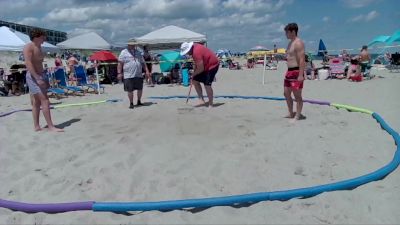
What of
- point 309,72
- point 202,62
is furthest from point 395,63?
point 202,62

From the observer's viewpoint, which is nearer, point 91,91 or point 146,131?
point 146,131

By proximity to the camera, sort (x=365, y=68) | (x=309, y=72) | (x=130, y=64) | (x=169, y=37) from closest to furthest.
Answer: (x=130, y=64), (x=365, y=68), (x=309, y=72), (x=169, y=37)

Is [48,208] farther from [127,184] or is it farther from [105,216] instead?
[127,184]

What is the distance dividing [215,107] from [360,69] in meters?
9.02

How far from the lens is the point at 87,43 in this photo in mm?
19984

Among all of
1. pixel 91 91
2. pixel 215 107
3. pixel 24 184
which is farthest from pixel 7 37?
pixel 24 184

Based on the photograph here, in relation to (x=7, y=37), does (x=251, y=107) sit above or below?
below

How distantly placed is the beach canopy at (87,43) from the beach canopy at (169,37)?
378 cm

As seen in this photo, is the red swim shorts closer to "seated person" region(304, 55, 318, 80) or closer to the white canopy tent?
"seated person" region(304, 55, 318, 80)

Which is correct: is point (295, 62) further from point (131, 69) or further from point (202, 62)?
point (131, 69)

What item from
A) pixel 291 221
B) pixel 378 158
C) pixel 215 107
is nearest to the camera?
pixel 291 221

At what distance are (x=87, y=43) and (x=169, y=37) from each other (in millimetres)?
5362

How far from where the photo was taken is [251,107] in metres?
7.83

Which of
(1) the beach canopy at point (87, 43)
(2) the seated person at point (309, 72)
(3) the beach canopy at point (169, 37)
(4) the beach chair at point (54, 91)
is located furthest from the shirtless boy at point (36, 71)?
(1) the beach canopy at point (87, 43)
